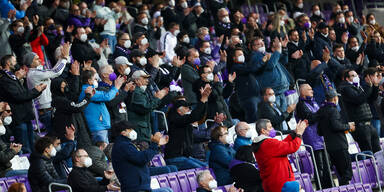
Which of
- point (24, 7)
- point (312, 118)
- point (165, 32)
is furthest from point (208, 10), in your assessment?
point (312, 118)

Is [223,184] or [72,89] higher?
[72,89]

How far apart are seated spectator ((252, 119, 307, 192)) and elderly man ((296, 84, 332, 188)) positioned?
279 cm

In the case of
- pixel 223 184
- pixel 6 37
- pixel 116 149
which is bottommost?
pixel 223 184

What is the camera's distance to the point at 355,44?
18484mm

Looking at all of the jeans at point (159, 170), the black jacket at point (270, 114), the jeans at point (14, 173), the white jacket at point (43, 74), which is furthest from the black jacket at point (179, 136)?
the jeans at point (14, 173)

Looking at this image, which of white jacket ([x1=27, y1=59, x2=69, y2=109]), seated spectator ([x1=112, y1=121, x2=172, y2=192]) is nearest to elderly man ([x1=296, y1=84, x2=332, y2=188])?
white jacket ([x1=27, y1=59, x2=69, y2=109])

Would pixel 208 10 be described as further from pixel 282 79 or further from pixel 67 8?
pixel 282 79

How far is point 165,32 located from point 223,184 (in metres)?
6.76

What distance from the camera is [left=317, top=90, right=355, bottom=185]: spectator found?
13398 mm

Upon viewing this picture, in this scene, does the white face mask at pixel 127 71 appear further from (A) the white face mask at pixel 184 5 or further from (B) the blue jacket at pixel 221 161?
(A) the white face mask at pixel 184 5

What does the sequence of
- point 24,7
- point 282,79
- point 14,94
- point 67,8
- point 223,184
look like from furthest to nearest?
1. point 67,8
2. point 24,7
3. point 282,79
4. point 14,94
5. point 223,184

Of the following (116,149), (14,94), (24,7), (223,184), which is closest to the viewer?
(116,149)

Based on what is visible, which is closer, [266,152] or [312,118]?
[266,152]

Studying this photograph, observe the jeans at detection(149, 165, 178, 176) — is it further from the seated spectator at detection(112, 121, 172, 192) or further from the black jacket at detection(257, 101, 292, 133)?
the black jacket at detection(257, 101, 292, 133)
